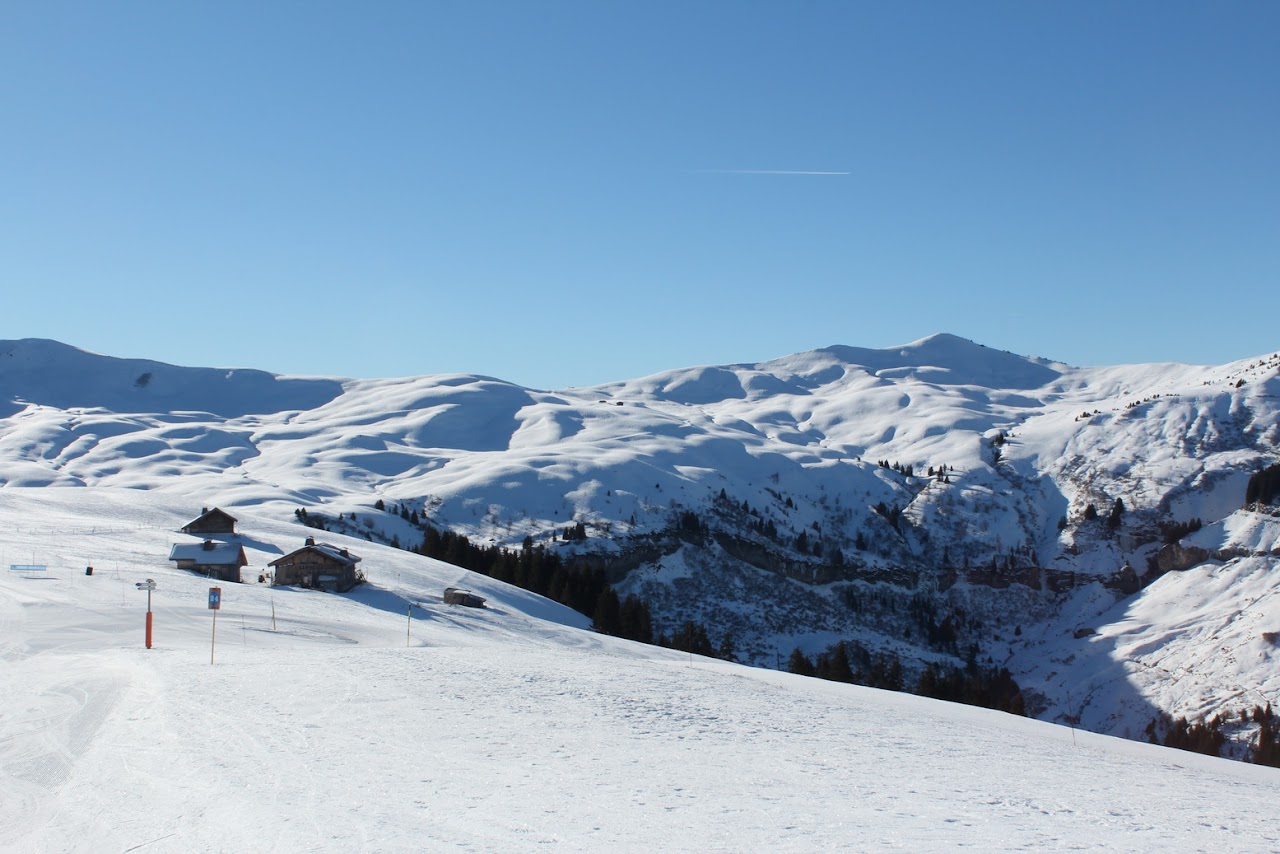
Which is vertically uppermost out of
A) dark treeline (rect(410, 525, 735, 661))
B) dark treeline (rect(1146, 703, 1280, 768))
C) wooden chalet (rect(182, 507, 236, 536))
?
wooden chalet (rect(182, 507, 236, 536))

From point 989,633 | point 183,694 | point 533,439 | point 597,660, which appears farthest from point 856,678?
point 533,439

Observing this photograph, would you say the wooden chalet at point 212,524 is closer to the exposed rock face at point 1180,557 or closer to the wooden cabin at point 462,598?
the wooden cabin at point 462,598

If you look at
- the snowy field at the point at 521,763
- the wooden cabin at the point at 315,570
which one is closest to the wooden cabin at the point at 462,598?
the wooden cabin at the point at 315,570

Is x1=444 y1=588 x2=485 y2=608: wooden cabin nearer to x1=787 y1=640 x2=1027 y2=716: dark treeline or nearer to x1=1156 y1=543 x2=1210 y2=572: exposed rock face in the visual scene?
x1=787 y1=640 x2=1027 y2=716: dark treeline

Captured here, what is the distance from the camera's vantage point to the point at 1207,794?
17.7 meters

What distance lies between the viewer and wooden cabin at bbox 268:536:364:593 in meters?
59.5

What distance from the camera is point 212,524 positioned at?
7019 cm

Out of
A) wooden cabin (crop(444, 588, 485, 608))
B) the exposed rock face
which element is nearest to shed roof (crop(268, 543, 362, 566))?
wooden cabin (crop(444, 588, 485, 608))

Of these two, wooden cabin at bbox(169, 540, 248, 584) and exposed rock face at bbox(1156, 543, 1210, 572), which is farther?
exposed rock face at bbox(1156, 543, 1210, 572)

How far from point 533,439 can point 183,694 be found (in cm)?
17123

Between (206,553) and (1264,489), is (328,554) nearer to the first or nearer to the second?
(206,553)

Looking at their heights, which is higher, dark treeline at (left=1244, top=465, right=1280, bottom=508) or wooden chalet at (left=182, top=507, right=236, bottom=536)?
dark treeline at (left=1244, top=465, right=1280, bottom=508)

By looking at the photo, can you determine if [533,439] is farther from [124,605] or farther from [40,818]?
A: [40,818]

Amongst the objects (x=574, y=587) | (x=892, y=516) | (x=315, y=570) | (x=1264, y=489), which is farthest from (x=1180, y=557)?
(x=315, y=570)
